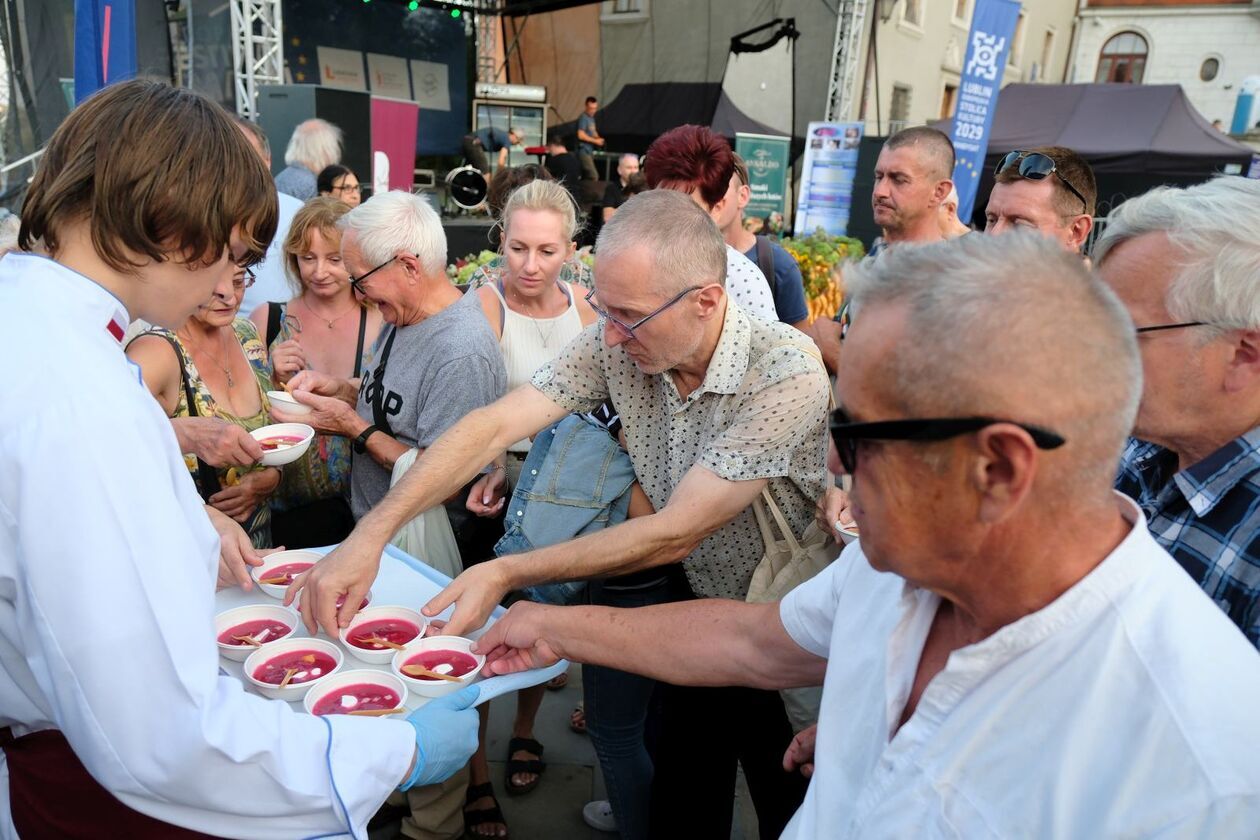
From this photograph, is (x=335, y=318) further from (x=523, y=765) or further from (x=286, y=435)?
(x=523, y=765)

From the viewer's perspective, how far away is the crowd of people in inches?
38.2

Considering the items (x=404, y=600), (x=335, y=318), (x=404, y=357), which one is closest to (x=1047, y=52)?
(x=335, y=318)

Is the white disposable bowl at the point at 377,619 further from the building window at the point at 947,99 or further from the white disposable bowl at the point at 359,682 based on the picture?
the building window at the point at 947,99

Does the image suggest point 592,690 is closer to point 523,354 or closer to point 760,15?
point 523,354

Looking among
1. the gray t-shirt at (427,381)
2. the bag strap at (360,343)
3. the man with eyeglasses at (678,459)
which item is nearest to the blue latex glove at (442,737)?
the man with eyeglasses at (678,459)

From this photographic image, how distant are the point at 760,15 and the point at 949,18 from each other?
301 inches

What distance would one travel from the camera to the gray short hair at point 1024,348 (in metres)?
0.93

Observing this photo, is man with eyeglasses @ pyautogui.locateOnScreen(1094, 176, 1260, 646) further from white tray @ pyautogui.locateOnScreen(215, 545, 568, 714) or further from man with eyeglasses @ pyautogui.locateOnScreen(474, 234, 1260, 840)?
white tray @ pyautogui.locateOnScreen(215, 545, 568, 714)

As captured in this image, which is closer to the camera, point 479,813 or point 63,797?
point 63,797

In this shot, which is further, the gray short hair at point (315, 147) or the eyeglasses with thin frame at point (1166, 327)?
the gray short hair at point (315, 147)

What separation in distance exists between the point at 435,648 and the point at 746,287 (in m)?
1.95

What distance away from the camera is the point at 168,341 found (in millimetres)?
2592

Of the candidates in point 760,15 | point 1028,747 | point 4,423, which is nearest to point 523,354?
point 4,423

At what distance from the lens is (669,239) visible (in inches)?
80.0
